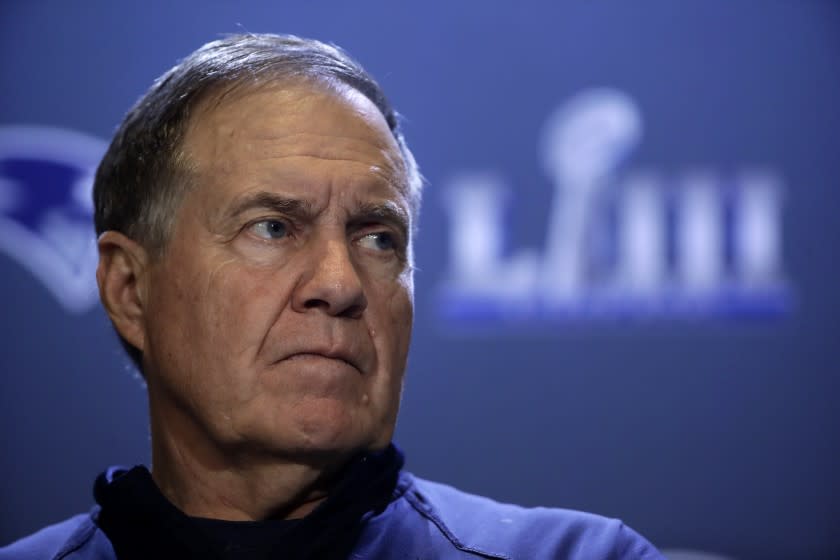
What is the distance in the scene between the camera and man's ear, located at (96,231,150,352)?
139 centimetres

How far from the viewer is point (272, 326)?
119cm

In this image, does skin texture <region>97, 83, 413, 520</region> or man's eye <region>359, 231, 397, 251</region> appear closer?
skin texture <region>97, 83, 413, 520</region>

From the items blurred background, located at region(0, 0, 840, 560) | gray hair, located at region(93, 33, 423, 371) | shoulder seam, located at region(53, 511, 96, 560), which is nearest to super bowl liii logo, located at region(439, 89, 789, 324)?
blurred background, located at region(0, 0, 840, 560)

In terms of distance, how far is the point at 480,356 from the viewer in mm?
2369

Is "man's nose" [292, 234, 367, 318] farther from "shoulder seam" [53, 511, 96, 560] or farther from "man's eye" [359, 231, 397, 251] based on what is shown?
"shoulder seam" [53, 511, 96, 560]

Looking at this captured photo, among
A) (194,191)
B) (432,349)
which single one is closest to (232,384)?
(194,191)

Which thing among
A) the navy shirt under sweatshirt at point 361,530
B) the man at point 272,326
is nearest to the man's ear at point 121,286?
the man at point 272,326

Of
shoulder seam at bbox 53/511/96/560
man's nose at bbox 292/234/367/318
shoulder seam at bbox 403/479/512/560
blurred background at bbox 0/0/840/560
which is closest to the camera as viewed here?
man's nose at bbox 292/234/367/318

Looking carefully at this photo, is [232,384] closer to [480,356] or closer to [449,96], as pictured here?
[480,356]

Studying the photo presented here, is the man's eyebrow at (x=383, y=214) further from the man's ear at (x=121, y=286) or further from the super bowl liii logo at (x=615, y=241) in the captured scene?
the super bowl liii logo at (x=615, y=241)

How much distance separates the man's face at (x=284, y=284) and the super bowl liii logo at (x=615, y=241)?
104cm

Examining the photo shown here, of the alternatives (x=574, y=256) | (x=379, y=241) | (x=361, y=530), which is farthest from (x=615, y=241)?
(x=361, y=530)

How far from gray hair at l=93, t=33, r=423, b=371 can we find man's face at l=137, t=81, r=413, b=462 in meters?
0.03

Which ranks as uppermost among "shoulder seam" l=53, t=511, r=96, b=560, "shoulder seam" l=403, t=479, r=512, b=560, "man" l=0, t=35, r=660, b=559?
"man" l=0, t=35, r=660, b=559
